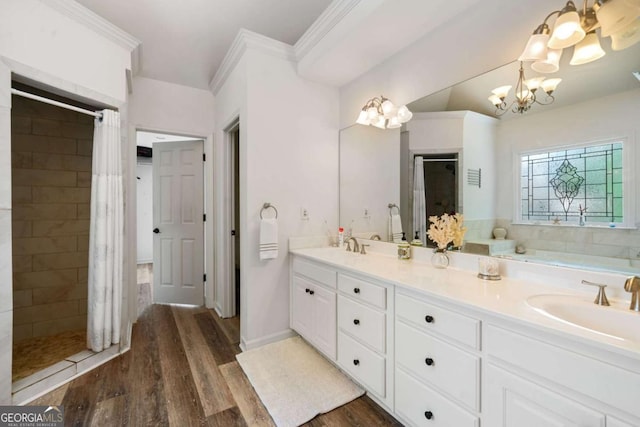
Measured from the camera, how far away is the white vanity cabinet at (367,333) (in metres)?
1.56

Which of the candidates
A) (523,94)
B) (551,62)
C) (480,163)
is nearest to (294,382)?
(480,163)

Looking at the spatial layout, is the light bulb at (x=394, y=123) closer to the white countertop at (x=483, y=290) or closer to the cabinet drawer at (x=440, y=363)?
the white countertop at (x=483, y=290)

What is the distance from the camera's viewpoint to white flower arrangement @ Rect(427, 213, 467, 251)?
71.0 inches

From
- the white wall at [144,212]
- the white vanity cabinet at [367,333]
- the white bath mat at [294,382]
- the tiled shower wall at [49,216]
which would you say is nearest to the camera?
the white vanity cabinet at [367,333]

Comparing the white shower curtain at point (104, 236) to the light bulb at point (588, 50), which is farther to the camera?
the white shower curtain at point (104, 236)

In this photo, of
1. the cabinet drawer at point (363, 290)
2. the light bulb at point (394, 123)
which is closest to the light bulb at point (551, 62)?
the light bulb at point (394, 123)

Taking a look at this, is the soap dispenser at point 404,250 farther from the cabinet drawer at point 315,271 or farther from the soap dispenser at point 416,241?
the cabinet drawer at point 315,271

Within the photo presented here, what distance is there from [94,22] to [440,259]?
3031 mm

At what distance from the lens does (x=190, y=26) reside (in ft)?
7.61

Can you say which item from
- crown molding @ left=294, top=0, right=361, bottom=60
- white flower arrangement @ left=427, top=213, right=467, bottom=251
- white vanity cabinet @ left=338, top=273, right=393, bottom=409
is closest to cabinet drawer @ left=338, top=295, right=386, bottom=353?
white vanity cabinet @ left=338, top=273, right=393, bottom=409

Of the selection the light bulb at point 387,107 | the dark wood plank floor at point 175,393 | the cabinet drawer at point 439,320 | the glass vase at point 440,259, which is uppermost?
the light bulb at point 387,107

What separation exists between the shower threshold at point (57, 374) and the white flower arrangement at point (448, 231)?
2656mm

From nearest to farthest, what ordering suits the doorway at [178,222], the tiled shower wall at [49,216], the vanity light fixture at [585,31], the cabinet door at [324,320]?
the vanity light fixture at [585,31] < the cabinet door at [324,320] < the tiled shower wall at [49,216] < the doorway at [178,222]

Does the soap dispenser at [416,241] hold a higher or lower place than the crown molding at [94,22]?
lower
